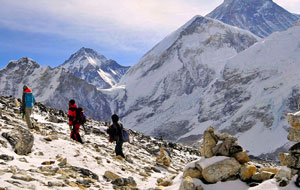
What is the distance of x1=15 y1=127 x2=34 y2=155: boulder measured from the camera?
433 inches

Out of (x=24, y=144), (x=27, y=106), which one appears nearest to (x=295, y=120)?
(x=24, y=144)

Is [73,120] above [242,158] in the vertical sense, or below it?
above

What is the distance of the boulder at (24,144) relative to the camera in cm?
1099

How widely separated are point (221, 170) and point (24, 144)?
21.2 feet

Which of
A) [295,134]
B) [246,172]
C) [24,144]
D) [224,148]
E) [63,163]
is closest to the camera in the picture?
[295,134]

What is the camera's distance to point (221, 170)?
398 inches

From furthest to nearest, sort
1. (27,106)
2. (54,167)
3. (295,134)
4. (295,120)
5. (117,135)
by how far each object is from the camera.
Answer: (117,135), (27,106), (54,167), (295,134), (295,120)

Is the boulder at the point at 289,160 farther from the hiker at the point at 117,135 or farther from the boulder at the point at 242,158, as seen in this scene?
the hiker at the point at 117,135

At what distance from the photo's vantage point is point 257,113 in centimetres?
16662

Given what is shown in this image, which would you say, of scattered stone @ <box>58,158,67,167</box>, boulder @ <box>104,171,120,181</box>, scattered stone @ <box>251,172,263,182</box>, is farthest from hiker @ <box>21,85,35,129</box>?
scattered stone @ <box>251,172,263,182</box>

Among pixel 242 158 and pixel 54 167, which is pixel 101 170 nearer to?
pixel 54 167

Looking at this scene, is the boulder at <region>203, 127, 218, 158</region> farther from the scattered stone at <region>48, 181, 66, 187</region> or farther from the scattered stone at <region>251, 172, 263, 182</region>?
the scattered stone at <region>48, 181, 66, 187</region>

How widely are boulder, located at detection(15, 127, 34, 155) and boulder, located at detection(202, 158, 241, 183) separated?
5.86m

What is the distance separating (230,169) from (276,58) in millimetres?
192717
